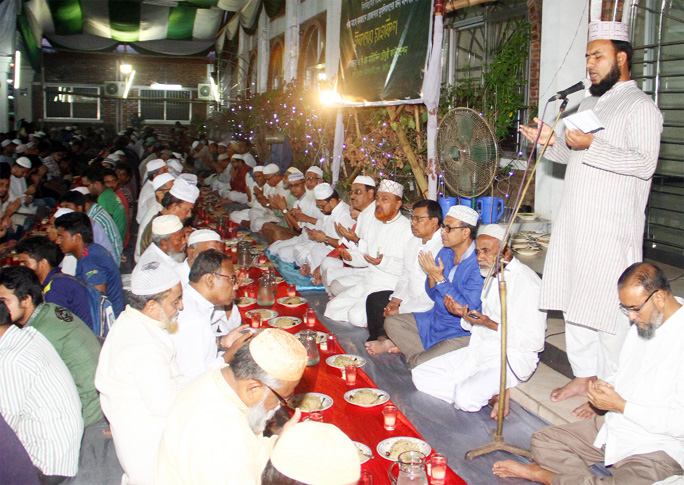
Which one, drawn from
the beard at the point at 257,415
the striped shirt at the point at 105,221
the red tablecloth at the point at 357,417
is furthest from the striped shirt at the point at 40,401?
the striped shirt at the point at 105,221

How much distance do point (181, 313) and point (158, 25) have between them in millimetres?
18094

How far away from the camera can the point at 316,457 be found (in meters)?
1.52

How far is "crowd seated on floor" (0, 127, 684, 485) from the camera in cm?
186

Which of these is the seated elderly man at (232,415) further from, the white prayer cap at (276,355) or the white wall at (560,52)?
the white wall at (560,52)

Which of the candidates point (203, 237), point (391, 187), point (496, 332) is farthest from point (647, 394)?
point (391, 187)

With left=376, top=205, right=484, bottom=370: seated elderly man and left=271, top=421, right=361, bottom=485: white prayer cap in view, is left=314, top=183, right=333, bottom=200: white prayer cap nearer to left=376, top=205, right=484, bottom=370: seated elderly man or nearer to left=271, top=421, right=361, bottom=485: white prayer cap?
left=376, top=205, right=484, bottom=370: seated elderly man

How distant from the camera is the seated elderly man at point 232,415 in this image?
179 centimetres

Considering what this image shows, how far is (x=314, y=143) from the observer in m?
10.1

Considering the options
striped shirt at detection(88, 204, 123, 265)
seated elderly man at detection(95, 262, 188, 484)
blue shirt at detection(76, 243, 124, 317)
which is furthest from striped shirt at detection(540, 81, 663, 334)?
striped shirt at detection(88, 204, 123, 265)

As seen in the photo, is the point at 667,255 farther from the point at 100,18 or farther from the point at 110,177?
the point at 100,18

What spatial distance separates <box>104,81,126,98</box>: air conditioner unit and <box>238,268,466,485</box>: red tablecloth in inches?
817

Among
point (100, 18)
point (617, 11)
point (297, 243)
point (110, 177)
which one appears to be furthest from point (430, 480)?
point (100, 18)

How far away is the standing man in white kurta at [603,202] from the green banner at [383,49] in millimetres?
3430

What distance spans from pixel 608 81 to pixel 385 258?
8.68 ft
